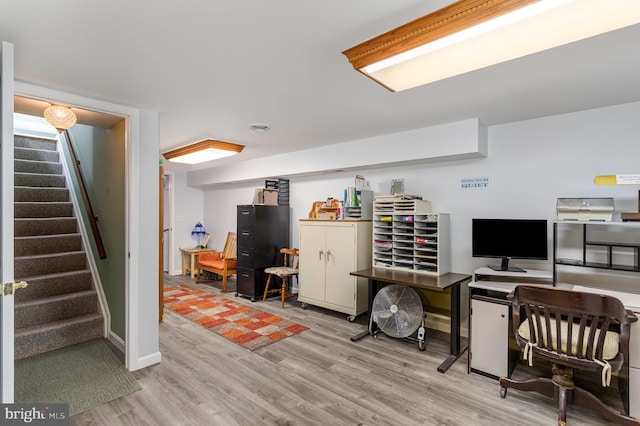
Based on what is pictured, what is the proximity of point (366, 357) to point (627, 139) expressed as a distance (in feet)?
9.46

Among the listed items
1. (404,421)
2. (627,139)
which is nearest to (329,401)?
(404,421)

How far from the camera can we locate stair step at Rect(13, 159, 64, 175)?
4312 millimetres

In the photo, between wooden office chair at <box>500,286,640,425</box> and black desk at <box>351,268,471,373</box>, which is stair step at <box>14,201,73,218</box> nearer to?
black desk at <box>351,268,471,373</box>

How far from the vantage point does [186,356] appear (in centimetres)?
301

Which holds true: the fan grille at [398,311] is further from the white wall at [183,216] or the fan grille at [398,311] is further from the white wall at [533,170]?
the white wall at [183,216]

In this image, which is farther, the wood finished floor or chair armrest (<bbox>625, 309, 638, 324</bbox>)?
the wood finished floor

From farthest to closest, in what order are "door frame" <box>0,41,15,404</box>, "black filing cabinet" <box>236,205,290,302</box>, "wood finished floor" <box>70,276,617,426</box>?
"black filing cabinet" <box>236,205,290,302</box>, "wood finished floor" <box>70,276,617,426</box>, "door frame" <box>0,41,15,404</box>

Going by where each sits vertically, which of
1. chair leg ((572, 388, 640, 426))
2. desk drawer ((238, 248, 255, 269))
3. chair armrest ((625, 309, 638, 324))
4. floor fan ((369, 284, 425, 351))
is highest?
chair armrest ((625, 309, 638, 324))

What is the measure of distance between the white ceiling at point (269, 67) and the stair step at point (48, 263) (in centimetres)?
196

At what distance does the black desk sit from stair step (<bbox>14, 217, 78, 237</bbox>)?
3.61 meters

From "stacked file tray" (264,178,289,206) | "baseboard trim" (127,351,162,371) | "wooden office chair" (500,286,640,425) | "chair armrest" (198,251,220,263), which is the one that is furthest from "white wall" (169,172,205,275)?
"wooden office chair" (500,286,640,425)

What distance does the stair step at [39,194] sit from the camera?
A: 3.99 metres

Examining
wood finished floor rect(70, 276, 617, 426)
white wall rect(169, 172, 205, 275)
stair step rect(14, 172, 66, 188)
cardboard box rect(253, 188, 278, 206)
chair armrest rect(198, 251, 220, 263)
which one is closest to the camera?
wood finished floor rect(70, 276, 617, 426)

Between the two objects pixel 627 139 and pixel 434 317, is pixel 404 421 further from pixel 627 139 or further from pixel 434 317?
pixel 627 139
